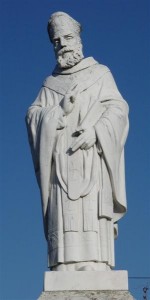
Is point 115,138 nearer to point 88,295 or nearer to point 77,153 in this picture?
point 77,153

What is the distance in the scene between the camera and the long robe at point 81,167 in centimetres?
1272

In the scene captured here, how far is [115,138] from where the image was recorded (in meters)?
13.4

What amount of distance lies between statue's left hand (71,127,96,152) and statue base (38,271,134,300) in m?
2.13

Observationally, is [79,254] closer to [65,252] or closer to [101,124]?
[65,252]

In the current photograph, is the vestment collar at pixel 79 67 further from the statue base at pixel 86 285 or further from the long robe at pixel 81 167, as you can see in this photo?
the statue base at pixel 86 285

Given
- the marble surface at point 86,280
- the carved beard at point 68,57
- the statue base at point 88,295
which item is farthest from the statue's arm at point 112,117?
the statue base at point 88,295

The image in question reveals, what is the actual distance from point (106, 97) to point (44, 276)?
341 centimetres

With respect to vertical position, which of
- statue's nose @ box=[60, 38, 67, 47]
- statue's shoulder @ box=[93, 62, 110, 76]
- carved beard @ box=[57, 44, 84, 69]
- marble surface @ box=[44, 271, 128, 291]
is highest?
statue's nose @ box=[60, 38, 67, 47]

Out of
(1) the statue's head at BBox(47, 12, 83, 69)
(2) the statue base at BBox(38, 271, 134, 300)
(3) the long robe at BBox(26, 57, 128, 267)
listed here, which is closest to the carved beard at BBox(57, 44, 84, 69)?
(1) the statue's head at BBox(47, 12, 83, 69)

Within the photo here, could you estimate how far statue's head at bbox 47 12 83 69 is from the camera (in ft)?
46.8

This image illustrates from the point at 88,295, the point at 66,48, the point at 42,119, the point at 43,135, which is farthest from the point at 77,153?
the point at 88,295

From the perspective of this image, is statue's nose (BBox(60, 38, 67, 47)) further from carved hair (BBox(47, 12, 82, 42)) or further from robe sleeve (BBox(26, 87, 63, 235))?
robe sleeve (BBox(26, 87, 63, 235))

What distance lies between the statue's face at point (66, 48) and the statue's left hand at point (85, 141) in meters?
1.66

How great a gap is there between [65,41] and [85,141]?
2.17 meters
